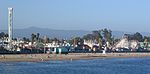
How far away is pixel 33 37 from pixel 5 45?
34.9m

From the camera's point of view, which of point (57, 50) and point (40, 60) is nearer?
point (40, 60)

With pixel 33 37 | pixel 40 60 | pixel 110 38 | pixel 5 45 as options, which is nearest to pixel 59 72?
pixel 40 60

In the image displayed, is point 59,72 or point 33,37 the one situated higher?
point 33,37

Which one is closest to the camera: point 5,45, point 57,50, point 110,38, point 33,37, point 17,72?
point 17,72

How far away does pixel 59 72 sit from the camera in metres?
59.4

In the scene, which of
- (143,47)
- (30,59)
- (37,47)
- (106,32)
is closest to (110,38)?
(106,32)

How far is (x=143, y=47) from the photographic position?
173 meters

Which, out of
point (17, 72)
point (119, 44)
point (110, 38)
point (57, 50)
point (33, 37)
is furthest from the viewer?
point (110, 38)

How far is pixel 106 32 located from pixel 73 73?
461ft

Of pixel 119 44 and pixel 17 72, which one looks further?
pixel 119 44

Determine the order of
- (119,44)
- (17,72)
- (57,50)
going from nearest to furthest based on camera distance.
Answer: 1. (17,72)
2. (57,50)
3. (119,44)

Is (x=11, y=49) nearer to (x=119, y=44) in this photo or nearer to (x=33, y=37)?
(x=33, y=37)

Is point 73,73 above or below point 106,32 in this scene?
below

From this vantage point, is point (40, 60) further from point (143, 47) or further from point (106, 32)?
point (106, 32)
